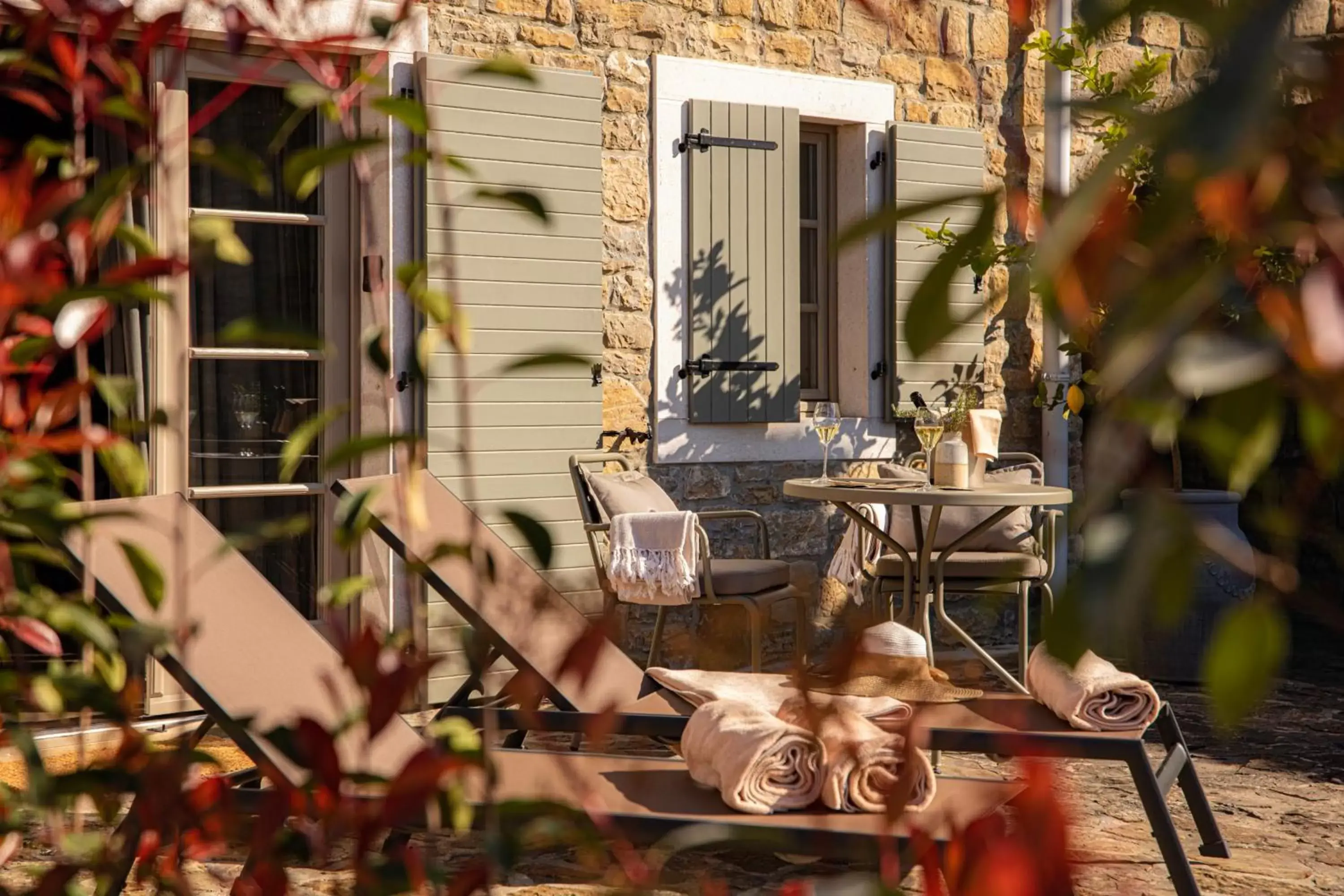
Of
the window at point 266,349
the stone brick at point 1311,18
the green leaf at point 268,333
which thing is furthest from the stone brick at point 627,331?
the stone brick at point 1311,18

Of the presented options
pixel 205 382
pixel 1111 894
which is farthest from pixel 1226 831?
pixel 205 382

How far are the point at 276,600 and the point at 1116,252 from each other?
261cm

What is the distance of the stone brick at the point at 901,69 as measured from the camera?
6.63m

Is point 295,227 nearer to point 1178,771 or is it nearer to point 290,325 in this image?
point 1178,771

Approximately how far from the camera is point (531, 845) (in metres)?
0.80

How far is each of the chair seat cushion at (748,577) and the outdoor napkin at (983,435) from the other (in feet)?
2.56

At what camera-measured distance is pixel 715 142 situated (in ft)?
20.0

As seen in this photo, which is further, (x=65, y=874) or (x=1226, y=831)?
(x=1226, y=831)

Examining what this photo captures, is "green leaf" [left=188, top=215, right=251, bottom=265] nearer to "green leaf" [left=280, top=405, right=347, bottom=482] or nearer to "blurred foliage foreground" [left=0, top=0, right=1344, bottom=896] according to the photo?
"blurred foliage foreground" [left=0, top=0, right=1344, bottom=896]

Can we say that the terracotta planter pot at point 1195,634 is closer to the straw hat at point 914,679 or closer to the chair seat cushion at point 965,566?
the chair seat cushion at point 965,566

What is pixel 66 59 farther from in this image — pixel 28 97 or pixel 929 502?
pixel 929 502

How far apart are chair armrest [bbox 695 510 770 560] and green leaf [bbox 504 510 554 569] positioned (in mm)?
4270

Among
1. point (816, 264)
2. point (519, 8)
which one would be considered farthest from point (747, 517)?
point (519, 8)

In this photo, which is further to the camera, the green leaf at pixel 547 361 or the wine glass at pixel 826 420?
the wine glass at pixel 826 420
